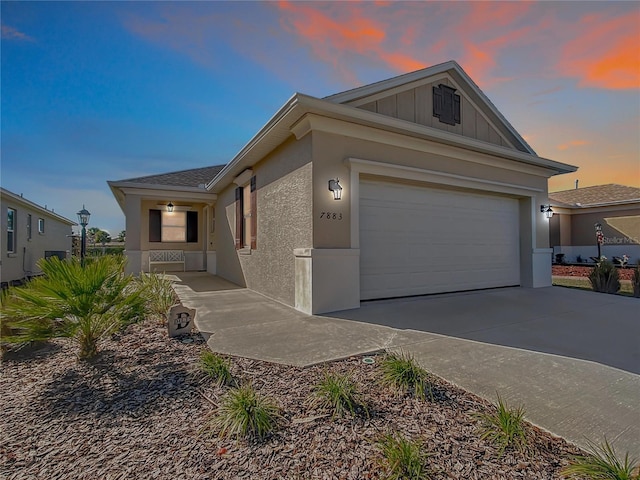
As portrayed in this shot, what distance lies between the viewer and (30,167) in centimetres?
1517

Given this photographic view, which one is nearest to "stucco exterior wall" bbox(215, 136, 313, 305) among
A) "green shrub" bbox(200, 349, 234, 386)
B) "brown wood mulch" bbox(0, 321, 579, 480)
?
"green shrub" bbox(200, 349, 234, 386)

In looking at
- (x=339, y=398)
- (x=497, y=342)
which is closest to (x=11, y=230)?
(x=339, y=398)

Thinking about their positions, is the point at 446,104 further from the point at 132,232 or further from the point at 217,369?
the point at 132,232

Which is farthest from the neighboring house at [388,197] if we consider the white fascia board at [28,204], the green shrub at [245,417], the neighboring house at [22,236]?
the neighboring house at [22,236]

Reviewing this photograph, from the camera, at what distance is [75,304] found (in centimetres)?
304

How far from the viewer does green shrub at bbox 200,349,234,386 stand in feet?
9.01

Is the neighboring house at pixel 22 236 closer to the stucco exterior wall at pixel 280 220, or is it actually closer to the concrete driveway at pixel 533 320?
the stucco exterior wall at pixel 280 220

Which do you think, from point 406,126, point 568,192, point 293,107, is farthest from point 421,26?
point 568,192

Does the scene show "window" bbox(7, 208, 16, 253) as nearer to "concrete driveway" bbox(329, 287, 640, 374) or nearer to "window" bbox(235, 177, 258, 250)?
"window" bbox(235, 177, 258, 250)

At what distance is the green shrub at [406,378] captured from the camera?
102 inches

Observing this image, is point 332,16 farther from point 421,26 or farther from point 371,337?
point 371,337

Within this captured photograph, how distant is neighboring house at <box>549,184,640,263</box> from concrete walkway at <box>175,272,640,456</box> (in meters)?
14.9

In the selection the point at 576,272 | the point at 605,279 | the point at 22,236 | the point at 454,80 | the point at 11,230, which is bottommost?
the point at 576,272

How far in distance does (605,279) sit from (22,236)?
21248mm
